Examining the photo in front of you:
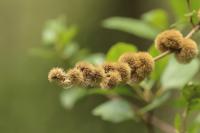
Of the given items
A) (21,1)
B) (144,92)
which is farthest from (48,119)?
(144,92)

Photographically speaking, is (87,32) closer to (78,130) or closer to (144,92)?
(78,130)

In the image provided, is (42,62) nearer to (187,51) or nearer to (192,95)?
(192,95)

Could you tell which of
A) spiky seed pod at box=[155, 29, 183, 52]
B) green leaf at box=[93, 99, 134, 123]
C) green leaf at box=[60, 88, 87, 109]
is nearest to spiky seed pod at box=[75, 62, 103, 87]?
spiky seed pod at box=[155, 29, 183, 52]

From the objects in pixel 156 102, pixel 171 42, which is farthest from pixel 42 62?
pixel 171 42

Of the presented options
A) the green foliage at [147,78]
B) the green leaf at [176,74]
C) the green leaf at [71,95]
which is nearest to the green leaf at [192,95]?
the green foliage at [147,78]

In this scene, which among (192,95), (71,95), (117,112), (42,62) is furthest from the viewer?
(42,62)

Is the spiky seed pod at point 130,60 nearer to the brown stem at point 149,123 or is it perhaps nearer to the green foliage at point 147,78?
the green foliage at point 147,78
